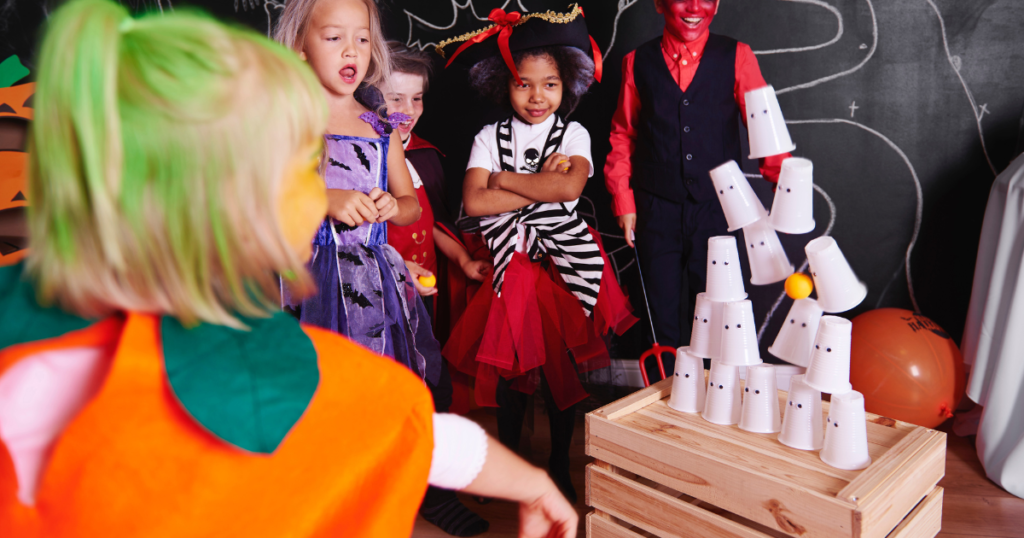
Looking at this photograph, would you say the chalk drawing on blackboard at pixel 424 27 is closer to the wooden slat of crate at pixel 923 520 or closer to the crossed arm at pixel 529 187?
the crossed arm at pixel 529 187

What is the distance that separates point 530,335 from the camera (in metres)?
1.52

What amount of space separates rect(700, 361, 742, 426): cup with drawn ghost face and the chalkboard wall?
3.15ft

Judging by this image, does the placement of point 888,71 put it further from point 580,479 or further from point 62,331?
point 62,331

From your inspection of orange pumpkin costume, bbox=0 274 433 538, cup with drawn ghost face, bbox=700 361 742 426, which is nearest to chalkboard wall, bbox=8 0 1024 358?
cup with drawn ghost face, bbox=700 361 742 426

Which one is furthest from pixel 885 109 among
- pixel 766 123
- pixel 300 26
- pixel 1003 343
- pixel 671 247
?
pixel 300 26

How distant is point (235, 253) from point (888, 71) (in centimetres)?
209

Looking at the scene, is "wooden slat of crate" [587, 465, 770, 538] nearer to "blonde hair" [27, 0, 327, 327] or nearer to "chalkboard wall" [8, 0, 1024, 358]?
"blonde hair" [27, 0, 327, 327]

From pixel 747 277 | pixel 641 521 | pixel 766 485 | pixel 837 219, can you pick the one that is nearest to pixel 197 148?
pixel 766 485

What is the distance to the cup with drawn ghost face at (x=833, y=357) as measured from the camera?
0.98 m

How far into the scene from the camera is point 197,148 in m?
0.41

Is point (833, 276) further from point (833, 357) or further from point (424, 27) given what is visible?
point (424, 27)

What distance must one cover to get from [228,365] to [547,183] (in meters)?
1.16

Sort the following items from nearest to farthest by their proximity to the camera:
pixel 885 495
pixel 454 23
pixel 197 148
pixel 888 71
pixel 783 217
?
pixel 197 148, pixel 885 495, pixel 783 217, pixel 888 71, pixel 454 23

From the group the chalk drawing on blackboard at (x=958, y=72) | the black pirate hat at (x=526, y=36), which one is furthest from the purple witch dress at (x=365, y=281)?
the chalk drawing on blackboard at (x=958, y=72)
